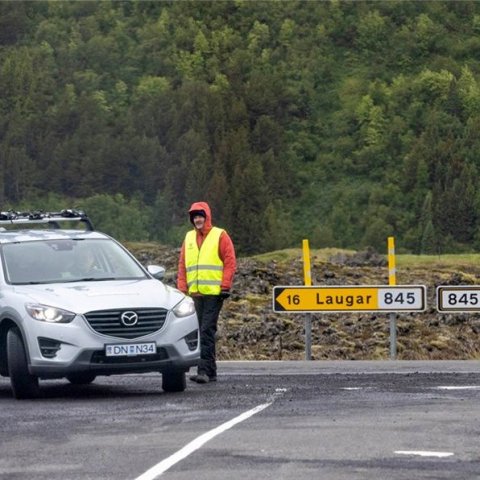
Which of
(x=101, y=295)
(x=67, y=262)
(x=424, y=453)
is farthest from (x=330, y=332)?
(x=424, y=453)

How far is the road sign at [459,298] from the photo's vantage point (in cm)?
2303

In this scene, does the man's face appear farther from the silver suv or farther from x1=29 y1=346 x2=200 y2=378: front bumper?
x1=29 y1=346 x2=200 y2=378: front bumper

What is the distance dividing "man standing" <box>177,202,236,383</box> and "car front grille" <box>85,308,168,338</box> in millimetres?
1717

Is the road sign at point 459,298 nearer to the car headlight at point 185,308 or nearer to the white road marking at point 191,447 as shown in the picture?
the car headlight at point 185,308

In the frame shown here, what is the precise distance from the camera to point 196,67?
18212 centimetres

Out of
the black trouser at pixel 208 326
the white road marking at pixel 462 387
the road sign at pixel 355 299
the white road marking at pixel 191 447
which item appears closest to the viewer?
→ the white road marking at pixel 191 447

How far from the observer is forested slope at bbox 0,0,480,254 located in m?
148

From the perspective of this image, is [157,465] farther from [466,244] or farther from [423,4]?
[423,4]

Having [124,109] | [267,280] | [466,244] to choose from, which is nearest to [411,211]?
[466,244]

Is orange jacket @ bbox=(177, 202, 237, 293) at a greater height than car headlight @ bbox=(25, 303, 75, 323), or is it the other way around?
orange jacket @ bbox=(177, 202, 237, 293)

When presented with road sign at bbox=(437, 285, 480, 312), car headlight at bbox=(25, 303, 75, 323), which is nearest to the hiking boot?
car headlight at bbox=(25, 303, 75, 323)

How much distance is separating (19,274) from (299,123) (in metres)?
155

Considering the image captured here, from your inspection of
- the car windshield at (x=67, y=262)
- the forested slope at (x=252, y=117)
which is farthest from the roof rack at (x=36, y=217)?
the forested slope at (x=252, y=117)

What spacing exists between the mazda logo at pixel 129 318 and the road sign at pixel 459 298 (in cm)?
849
